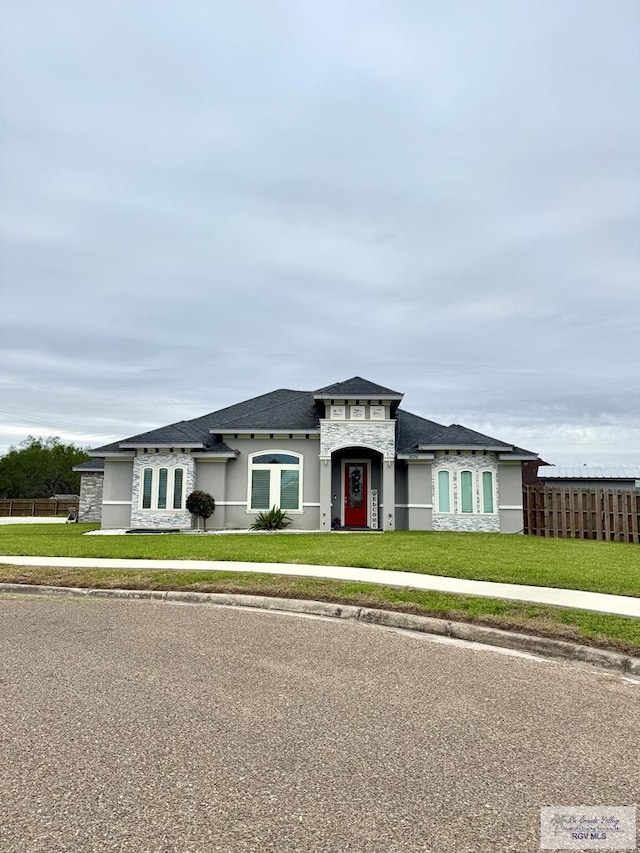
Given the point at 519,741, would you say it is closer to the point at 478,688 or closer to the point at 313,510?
the point at 478,688

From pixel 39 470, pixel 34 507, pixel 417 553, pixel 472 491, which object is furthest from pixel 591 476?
pixel 39 470

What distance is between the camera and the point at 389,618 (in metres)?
8.28

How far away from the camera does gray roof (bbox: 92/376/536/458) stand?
23016 millimetres

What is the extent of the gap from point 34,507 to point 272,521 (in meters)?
25.8

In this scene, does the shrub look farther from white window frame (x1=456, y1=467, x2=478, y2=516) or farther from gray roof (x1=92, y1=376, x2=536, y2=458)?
white window frame (x1=456, y1=467, x2=478, y2=516)

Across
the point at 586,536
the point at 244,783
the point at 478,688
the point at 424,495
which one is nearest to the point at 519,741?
the point at 478,688

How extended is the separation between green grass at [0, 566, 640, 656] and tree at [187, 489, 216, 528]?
1050 cm

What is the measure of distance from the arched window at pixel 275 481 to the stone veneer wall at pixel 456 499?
5.23 metres

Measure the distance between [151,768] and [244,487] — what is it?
784 inches

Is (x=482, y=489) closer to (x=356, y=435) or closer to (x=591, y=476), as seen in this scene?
(x=356, y=435)

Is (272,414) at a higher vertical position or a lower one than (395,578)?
higher

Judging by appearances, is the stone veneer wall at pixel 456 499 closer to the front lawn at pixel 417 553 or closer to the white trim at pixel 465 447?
the white trim at pixel 465 447

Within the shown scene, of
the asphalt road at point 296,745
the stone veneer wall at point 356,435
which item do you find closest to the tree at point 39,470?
the stone veneer wall at point 356,435

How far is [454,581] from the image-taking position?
10297 millimetres
